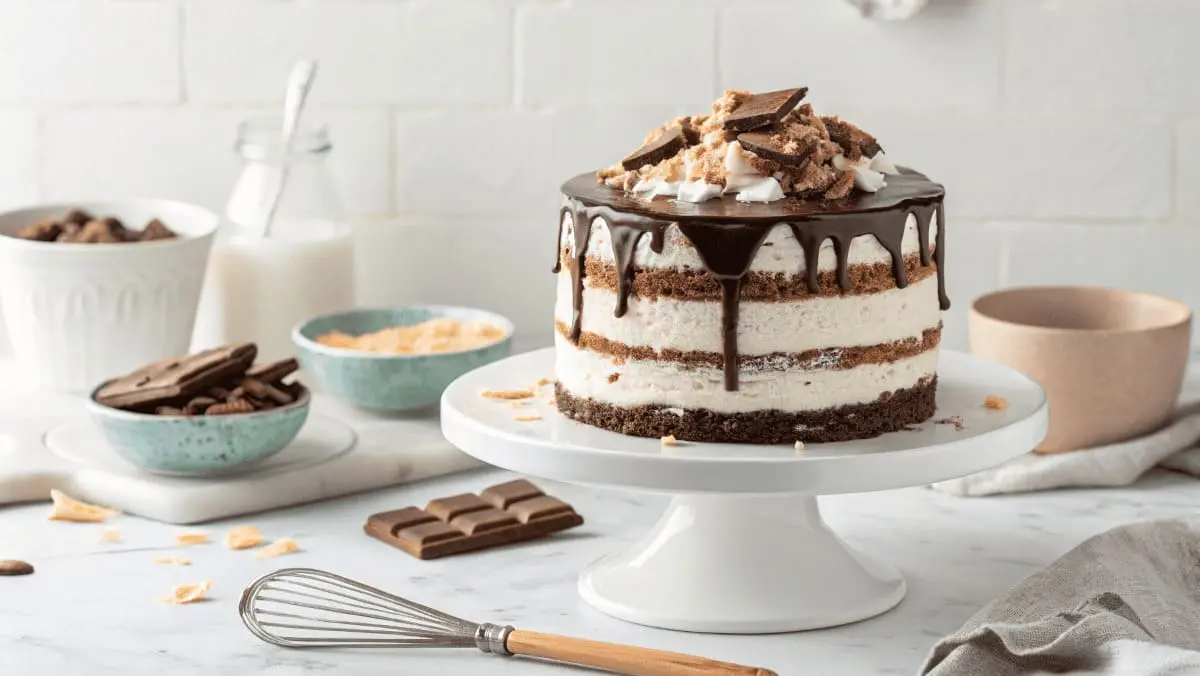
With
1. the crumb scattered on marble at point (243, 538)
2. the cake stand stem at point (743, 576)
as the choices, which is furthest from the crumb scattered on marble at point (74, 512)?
the cake stand stem at point (743, 576)

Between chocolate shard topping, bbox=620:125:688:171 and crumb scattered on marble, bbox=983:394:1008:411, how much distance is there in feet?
1.02

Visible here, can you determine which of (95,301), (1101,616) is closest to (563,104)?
(95,301)

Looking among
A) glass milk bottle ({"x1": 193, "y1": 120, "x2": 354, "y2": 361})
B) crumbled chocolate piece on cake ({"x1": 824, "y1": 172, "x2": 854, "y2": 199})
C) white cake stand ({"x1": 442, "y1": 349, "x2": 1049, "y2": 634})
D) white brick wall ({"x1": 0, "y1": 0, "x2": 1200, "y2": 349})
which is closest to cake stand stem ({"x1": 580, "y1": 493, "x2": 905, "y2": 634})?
white cake stand ({"x1": 442, "y1": 349, "x2": 1049, "y2": 634})

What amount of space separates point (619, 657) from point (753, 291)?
27 centimetres

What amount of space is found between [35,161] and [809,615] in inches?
51.7

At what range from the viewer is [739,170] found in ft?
3.82

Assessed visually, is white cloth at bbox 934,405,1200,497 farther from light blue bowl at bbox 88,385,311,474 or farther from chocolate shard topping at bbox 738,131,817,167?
light blue bowl at bbox 88,385,311,474

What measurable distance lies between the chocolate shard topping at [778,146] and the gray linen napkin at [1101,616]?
352 millimetres

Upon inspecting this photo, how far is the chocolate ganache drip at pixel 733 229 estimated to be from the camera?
109 centimetres

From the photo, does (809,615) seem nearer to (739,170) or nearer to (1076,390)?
(739,170)

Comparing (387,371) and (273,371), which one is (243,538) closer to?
(273,371)

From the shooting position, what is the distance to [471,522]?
136 cm

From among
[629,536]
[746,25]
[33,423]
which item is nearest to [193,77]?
[33,423]

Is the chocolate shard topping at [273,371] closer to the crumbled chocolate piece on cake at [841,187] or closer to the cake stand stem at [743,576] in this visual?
the cake stand stem at [743,576]
